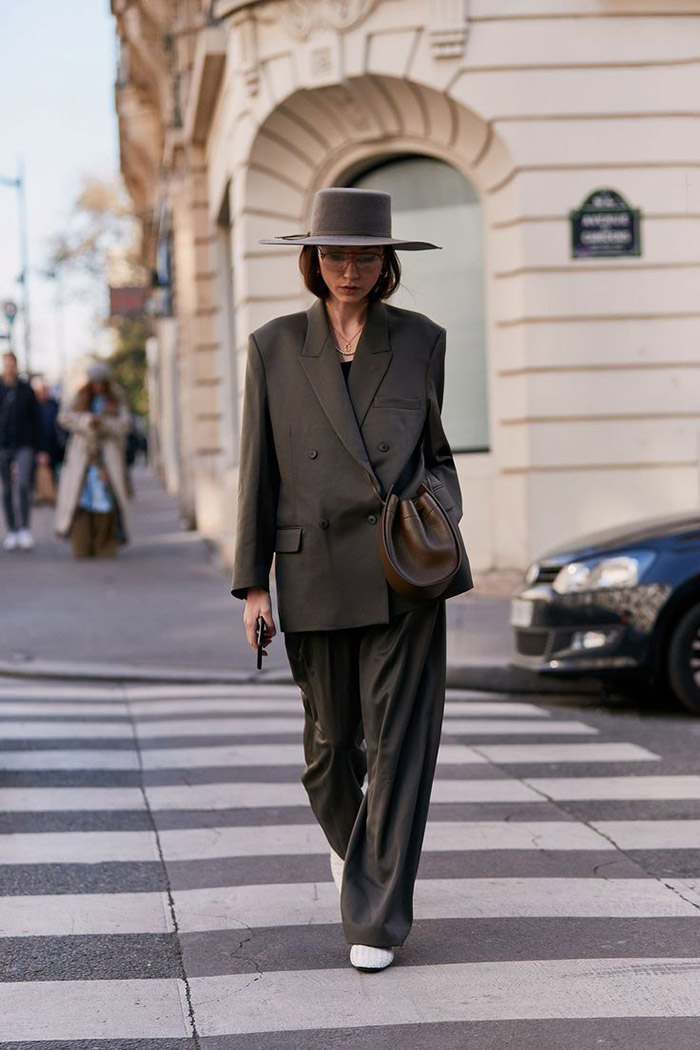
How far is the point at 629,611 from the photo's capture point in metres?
9.50

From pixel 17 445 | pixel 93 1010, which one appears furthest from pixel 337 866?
pixel 17 445

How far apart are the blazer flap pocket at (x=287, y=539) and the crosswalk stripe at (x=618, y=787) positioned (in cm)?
263

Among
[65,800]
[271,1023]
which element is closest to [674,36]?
[65,800]

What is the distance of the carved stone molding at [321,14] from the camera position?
597 inches

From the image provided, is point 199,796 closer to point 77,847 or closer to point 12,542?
point 77,847

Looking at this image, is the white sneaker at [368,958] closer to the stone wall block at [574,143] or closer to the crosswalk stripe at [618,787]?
the crosswalk stripe at [618,787]

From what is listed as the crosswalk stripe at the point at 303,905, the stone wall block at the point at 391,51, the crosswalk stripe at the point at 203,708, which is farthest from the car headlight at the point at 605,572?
the stone wall block at the point at 391,51

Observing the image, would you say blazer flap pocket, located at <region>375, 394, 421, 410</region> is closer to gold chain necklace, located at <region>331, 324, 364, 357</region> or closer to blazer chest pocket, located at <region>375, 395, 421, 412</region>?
blazer chest pocket, located at <region>375, 395, 421, 412</region>

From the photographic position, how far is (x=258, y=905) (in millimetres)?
5387

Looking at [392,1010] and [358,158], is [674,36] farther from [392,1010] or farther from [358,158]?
[392,1010]

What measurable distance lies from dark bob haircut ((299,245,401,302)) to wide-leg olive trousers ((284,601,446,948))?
33.2 inches

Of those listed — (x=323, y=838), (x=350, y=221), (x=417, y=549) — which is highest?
(x=350, y=221)

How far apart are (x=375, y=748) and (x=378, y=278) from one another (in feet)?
4.02

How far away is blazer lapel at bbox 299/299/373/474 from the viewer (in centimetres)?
465
